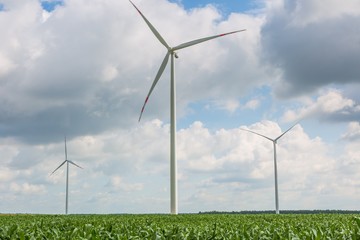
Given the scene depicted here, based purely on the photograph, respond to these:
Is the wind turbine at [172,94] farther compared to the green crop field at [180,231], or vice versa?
the wind turbine at [172,94]

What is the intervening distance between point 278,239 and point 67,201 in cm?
7765

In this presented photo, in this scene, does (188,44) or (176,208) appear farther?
(188,44)

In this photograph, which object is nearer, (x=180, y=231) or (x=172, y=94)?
(x=180, y=231)

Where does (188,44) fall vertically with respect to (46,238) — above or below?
above

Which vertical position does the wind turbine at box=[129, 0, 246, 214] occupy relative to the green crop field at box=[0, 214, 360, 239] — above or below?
above

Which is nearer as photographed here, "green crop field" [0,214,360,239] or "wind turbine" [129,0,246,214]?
"green crop field" [0,214,360,239]

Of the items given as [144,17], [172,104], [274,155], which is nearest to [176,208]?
[172,104]

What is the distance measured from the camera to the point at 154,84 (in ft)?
192

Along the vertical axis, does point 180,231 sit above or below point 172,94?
below

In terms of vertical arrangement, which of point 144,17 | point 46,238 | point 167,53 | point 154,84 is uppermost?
point 144,17

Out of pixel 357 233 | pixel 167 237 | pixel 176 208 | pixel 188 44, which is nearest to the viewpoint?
pixel 357 233

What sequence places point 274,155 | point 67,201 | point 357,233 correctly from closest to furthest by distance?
point 357,233 → point 274,155 → point 67,201

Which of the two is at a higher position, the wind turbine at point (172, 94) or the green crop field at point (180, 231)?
the wind turbine at point (172, 94)

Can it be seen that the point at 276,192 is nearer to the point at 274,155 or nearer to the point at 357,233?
the point at 274,155
